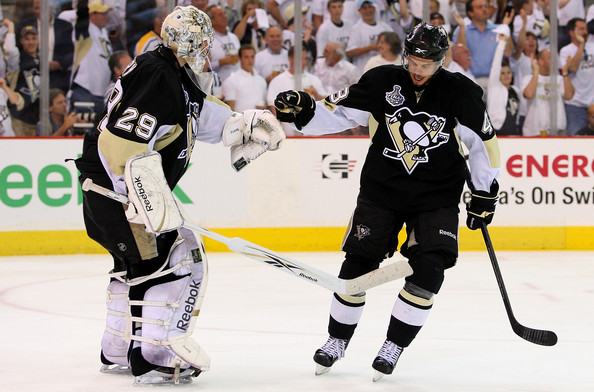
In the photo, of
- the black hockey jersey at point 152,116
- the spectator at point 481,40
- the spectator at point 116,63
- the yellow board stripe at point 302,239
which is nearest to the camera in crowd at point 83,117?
the spectator at point 116,63

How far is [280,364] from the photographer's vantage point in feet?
11.1

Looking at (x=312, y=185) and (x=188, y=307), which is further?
(x=312, y=185)

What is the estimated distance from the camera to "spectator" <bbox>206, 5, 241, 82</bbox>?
296 inches

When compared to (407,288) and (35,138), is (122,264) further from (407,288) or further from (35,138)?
(35,138)

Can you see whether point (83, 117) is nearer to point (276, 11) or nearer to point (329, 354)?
point (276, 11)

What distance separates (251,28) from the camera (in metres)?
7.60

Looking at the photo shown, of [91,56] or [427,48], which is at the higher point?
[427,48]

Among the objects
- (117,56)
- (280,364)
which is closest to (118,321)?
(280,364)

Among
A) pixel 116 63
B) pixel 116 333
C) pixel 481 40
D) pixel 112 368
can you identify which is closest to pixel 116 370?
pixel 112 368

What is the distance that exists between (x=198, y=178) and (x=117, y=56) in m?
1.18

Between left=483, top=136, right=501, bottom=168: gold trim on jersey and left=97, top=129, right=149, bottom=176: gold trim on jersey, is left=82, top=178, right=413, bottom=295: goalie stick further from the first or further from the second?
left=483, top=136, right=501, bottom=168: gold trim on jersey

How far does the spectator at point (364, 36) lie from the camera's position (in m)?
7.61

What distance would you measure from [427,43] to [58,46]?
4726mm

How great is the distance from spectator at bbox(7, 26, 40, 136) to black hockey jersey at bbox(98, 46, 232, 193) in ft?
14.3
